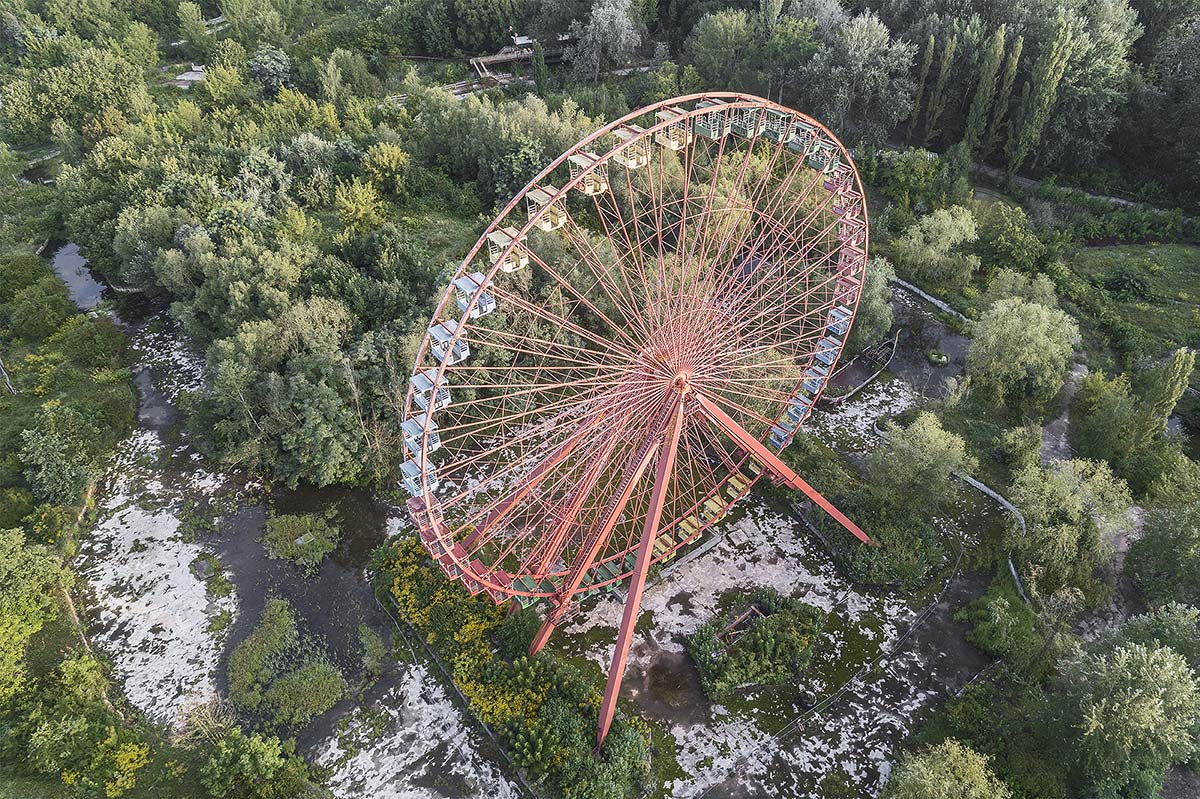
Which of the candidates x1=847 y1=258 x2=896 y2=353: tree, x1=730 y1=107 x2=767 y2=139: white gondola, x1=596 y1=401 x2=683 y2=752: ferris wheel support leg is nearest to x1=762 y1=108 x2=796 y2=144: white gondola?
x1=730 y1=107 x2=767 y2=139: white gondola

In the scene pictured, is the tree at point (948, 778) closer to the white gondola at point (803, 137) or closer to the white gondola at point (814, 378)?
the white gondola at point (814, 378)

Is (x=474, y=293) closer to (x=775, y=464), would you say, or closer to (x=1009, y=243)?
(x=775, y=464)

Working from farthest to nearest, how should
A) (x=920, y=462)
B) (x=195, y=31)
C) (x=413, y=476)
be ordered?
(x=195, y=31) < (x=920, y=462) < (x=413, y=476)

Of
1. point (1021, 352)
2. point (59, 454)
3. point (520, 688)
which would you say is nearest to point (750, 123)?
point (1021, 352)

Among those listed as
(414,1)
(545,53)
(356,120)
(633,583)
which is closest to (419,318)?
(633,583)

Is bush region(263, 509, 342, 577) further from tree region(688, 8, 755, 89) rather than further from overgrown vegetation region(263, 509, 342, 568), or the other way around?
tree region(688, 8, 755, 89)

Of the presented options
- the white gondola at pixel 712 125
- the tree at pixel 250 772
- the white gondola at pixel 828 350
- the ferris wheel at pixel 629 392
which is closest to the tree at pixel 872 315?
the ferris wheel at pixel 629 392
